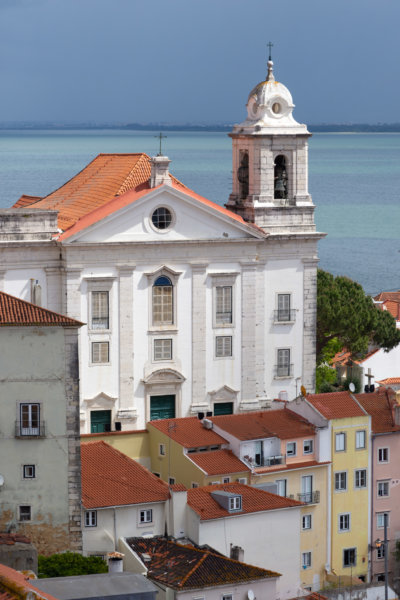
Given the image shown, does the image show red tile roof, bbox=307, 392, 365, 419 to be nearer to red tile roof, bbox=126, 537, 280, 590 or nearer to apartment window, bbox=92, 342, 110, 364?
apartment window, bbox=92, 342, 110, 364

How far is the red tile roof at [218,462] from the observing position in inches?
1692

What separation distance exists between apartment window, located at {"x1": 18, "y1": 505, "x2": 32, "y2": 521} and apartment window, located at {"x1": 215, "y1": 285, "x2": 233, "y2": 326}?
13253 millimetres

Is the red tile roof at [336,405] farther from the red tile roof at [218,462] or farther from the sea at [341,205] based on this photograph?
the sea at [341,205]

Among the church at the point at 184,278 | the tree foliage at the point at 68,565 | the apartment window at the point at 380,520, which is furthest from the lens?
the church at the point at 184,278

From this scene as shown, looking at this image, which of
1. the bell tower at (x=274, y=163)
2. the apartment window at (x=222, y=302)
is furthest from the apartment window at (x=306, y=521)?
the bell tower at (x=274, y=163)

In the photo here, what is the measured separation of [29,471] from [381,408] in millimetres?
11347

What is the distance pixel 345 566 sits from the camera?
143 ft

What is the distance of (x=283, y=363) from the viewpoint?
168 ft

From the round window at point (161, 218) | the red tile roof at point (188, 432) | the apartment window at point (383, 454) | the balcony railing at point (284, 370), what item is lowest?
the apartment window at point (383, 454)

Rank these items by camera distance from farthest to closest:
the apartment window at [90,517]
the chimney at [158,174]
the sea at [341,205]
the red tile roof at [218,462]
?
the sea at [341,205] → the chimney at [158,174] → the red tile roof at [218,462] → the apartment window at [90,517]

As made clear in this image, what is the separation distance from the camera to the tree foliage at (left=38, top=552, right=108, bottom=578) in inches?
1454

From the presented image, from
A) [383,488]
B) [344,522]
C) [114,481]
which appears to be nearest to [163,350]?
[383,488]

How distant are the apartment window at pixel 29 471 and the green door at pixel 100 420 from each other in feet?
34.7

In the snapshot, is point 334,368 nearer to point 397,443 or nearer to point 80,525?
point 397,443
